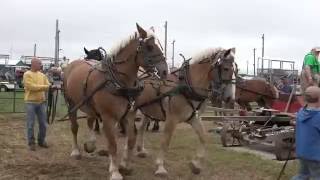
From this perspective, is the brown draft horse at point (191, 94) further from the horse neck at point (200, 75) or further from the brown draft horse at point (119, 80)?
the brown draft horse at point (119, 80)

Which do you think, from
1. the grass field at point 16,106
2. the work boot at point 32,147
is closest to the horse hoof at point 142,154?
the work boot at point 32,147

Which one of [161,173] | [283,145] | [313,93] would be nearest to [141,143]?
[161,173]

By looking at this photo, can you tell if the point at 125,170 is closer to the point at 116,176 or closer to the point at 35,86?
the point at 116,176

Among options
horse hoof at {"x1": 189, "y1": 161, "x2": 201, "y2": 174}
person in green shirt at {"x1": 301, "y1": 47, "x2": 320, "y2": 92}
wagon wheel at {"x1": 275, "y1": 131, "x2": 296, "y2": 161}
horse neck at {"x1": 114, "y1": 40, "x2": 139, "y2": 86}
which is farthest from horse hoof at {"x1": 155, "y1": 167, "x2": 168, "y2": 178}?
person in green shirt at {"x1": 301, "y1": 47, "x2": 320, "y2": 92}

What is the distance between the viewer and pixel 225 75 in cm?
775

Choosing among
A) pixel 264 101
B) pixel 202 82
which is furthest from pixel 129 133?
pixel 264 101

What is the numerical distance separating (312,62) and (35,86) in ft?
17.2

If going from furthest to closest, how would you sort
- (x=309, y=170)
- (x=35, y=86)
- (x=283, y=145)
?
(x=35, y=86) → (x=283, y=145) → (x=309, y=170)

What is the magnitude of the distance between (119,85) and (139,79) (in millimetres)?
568

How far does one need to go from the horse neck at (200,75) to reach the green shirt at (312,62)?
7.64ft

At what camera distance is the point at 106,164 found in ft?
28.5

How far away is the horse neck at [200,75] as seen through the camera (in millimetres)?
7996

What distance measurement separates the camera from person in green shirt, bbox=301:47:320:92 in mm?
9000

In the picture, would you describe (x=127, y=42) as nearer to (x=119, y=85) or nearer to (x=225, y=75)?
(x=119, y=85)
